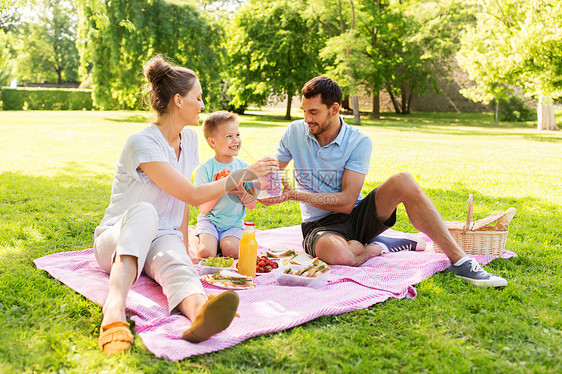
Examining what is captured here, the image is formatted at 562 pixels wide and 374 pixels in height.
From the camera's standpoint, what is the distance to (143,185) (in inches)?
119

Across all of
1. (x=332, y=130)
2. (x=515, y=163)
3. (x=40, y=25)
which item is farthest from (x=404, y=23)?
(x=40, y=25)

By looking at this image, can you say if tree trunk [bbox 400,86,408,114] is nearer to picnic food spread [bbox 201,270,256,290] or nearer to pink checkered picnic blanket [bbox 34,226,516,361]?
pink checkered picnic blanket [bbox 34,226,516,361]

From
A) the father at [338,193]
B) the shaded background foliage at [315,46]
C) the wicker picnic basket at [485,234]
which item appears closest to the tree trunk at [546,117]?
the shaded background foliage at [315,46]

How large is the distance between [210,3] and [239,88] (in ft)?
47.5

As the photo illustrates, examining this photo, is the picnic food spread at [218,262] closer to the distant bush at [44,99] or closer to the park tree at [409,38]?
the park tree at [409,38]

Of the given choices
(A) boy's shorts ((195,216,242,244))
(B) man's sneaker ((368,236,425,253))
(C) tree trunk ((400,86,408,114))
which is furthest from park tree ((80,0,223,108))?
(B) man's sneaker ((368,236,425,253))

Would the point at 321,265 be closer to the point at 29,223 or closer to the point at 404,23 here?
Result: the point at 29,223

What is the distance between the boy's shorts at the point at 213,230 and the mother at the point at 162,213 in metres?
0.52

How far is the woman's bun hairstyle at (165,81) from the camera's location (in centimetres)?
311

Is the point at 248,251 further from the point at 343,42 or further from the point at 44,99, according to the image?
the point at 44,99

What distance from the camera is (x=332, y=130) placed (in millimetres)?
3928

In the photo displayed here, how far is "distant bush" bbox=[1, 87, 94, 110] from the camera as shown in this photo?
29172mm

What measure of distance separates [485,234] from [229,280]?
6.79 ft

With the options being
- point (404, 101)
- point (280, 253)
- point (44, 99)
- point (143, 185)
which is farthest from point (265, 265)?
point (44, 99)
